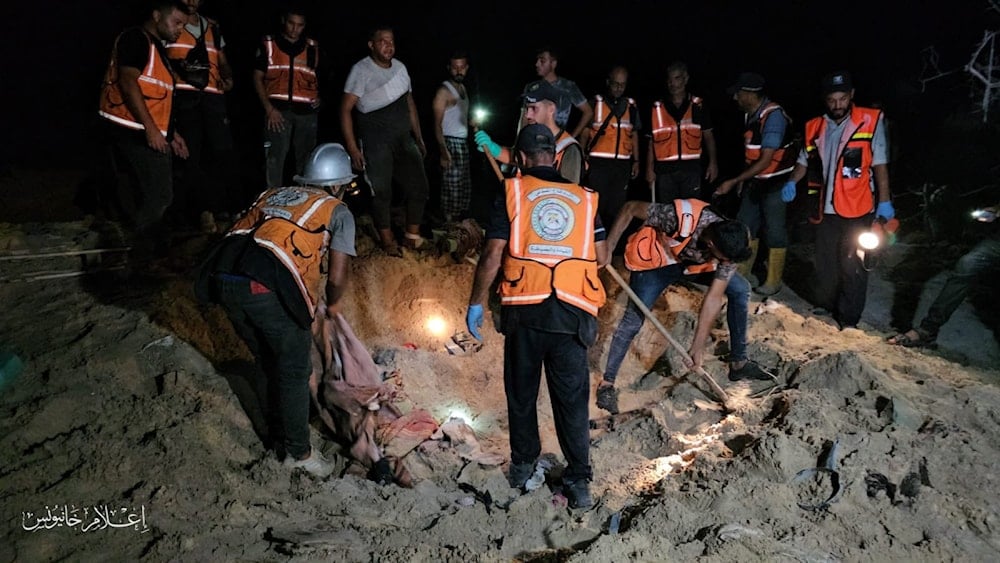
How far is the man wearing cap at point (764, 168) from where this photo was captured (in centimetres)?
527

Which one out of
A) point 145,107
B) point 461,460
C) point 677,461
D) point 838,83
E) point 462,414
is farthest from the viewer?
point 838,83

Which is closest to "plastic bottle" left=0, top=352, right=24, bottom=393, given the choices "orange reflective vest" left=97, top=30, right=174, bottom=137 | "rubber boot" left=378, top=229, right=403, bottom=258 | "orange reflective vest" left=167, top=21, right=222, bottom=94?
"orange reflective vest" left=97, top=30, right=174, bottom=137

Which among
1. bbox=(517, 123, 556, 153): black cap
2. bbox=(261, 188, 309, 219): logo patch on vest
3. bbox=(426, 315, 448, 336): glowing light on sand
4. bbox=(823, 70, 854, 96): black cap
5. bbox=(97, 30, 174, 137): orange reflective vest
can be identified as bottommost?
bbox=(426, 315, 448, 336): glowing light on sand

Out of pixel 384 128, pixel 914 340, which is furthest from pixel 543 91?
pixel 914 340

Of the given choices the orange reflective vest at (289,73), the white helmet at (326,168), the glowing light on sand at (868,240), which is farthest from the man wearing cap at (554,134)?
the glowing light on sand at (868,240)

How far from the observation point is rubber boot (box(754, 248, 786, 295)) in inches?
230

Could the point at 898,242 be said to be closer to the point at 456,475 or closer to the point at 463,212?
the point at 463,212

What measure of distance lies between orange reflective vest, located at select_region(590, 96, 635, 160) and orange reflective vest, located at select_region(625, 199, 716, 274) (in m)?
1.82

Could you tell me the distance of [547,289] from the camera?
118 inches

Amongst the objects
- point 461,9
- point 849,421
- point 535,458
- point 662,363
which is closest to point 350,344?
point 535,458

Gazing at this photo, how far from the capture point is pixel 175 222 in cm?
Result: 532

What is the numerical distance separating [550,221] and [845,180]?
10.6 feet

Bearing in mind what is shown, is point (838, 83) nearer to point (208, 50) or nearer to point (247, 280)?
point (247, 280)

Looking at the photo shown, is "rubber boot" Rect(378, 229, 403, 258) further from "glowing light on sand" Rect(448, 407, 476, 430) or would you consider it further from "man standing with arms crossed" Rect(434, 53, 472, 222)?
"glowing light on sand" Rect(448, 407, 476, 430)
